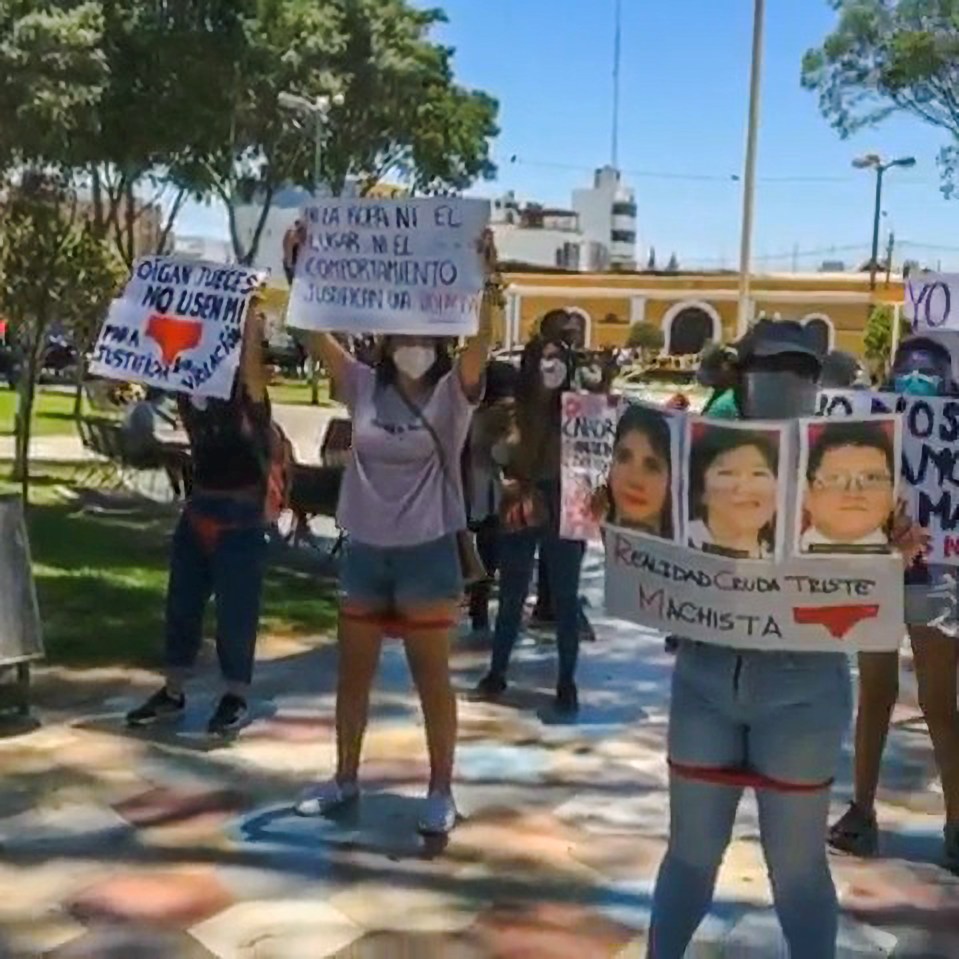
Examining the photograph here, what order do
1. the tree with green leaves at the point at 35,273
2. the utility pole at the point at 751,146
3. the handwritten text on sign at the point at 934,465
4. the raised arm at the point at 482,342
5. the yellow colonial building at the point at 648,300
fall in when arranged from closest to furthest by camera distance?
the handwritten text on sign at the point at 934,465, the raised arm at the point at 482,342, the tree with green leaves at the point at 35,273, the utility pole at the point at 751,146, the yellow colonial building at the point at 648,300

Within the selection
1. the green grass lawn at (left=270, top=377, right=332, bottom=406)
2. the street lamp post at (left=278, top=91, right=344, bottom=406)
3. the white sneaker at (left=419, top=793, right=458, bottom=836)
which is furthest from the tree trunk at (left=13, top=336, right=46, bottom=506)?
the green grass lawn at (left=270, top=377, right=332, bottom=406)

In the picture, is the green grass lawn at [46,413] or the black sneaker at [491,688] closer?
the black sneaker at [491,688]

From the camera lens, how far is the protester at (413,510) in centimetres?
482

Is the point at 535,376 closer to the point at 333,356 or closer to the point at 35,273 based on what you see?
the point at 333,356

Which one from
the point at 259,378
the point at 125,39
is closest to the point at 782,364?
the point at 259,378

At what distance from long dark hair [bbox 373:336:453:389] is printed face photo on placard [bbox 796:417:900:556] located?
5.81ft

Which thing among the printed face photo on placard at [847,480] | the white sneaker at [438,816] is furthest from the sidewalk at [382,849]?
the printed face photo on placard at [847,480]

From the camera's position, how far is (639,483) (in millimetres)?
3537

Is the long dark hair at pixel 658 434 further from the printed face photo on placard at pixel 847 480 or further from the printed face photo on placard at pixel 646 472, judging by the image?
the printed face photo on placard at pixel 847 480

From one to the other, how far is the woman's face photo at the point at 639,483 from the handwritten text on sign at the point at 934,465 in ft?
4.13

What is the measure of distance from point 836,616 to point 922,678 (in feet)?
5.27

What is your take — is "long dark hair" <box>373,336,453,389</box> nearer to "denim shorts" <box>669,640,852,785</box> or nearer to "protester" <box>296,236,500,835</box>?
"protester" <box>296,236,500,835</box>

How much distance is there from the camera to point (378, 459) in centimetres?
484

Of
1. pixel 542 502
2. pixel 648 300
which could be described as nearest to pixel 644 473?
pixel 542 502
